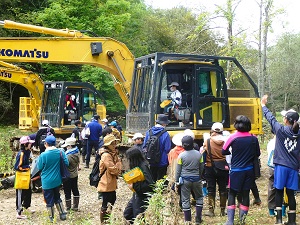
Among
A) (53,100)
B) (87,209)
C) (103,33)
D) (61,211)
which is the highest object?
(103,33)

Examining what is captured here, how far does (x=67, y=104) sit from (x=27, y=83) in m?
1.97

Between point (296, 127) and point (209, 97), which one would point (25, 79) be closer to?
point (209, 97)

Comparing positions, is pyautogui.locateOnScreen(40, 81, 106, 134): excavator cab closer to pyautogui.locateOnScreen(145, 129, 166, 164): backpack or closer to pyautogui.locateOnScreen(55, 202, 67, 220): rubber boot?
pyautogui.locateOnScreen(55, 202, 67, 220): rubber boot

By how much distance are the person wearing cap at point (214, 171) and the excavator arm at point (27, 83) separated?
1235 centimetres

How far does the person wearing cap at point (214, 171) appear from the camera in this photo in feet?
28.2

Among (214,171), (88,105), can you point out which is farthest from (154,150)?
(88,105)

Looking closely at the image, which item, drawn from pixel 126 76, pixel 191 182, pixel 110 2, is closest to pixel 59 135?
pixel 126 76

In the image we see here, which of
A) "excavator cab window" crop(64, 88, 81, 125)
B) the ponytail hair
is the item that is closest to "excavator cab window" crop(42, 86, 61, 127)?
"excavator cab window" crop(64, 88, 81, 125)

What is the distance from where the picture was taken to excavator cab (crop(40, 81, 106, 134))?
19.3 metres

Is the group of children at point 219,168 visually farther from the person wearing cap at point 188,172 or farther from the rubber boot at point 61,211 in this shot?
the rubber boot at point 61,211

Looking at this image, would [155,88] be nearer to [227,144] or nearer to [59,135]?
[227,144]

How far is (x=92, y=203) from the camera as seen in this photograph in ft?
35.0

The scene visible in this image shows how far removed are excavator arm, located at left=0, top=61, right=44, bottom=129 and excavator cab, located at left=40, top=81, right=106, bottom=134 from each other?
1.74 feet

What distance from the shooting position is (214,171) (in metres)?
8.65
